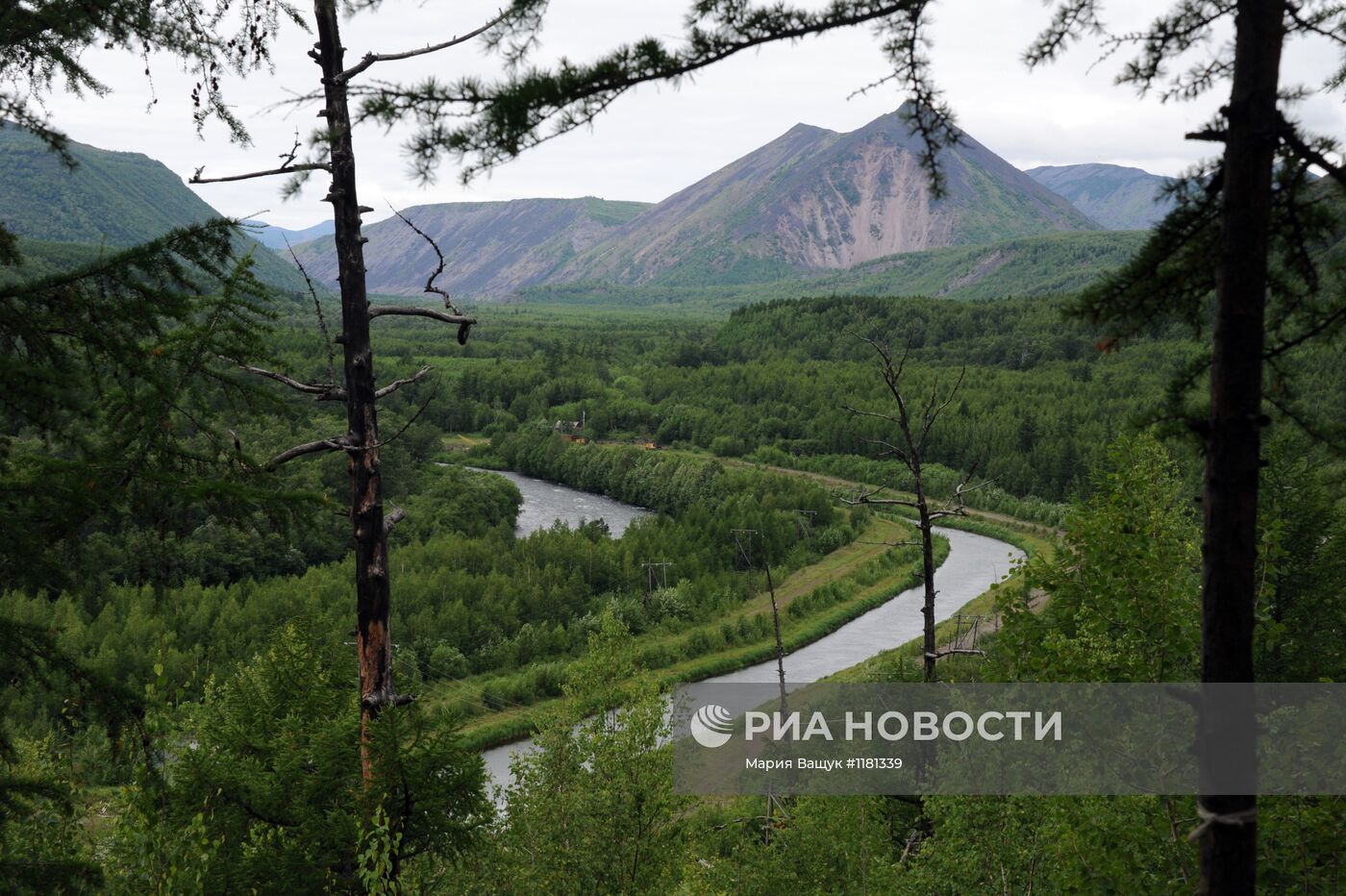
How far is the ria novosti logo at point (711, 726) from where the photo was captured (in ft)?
84.5

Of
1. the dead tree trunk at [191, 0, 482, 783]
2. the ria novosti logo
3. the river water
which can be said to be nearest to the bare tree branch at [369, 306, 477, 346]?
the dead tree trunk at [191, 0, 482, 783]

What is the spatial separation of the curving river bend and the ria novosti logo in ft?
16.6

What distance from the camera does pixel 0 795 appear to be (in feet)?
19.0

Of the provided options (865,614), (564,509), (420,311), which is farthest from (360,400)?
(564,509)

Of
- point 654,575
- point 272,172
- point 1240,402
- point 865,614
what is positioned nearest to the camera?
point 1240,402

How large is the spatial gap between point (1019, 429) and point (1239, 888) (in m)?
74.4

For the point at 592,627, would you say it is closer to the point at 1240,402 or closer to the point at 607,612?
the point at 607,612

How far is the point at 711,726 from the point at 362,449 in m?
20.4

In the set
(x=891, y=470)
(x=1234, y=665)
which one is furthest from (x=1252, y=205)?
(x=891, y=470)

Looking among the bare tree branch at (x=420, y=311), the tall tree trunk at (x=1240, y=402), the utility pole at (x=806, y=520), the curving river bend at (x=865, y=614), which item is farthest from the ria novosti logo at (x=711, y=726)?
the utility pole at (x=806, y=520)

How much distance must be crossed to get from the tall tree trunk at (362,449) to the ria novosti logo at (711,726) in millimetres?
17573

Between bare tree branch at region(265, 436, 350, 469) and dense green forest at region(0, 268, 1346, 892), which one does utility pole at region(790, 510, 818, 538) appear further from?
bare tree branch at region(265, 436, 350, 469)

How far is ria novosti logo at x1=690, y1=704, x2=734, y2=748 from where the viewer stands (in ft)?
84.5

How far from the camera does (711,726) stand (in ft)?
86.0
